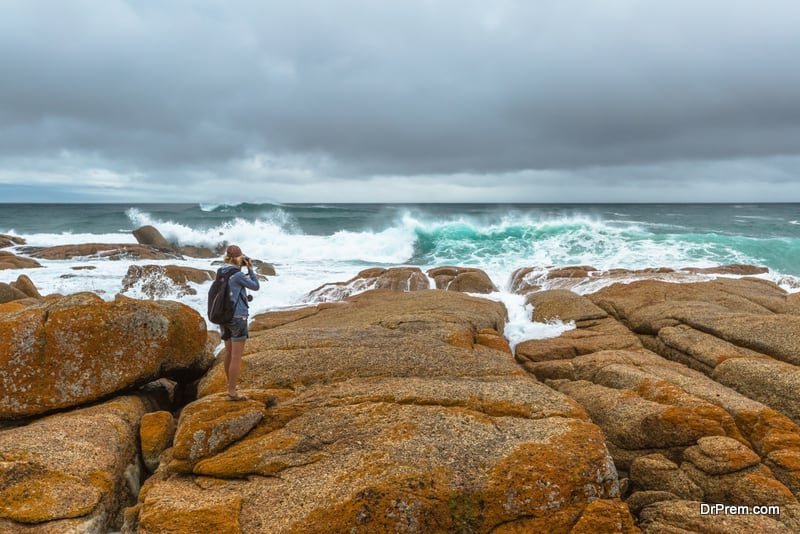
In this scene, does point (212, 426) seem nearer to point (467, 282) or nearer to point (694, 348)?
point (694, 348)

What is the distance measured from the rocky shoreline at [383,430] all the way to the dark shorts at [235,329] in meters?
0.86

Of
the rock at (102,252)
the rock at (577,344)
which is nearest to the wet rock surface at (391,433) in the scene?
the rock at (577,344)

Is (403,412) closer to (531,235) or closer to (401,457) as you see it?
(401,457)

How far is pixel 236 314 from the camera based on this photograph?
6.22m

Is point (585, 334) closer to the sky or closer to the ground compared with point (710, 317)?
closer to the ground

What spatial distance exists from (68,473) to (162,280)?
1508cm

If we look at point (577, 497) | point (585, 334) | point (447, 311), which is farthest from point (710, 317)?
point (577, 497)

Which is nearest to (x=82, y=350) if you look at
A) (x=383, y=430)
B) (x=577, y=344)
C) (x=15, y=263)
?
(x=383, y=430)

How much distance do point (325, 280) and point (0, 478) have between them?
17.1 m

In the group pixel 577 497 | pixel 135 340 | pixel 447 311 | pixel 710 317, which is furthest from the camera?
pixel 447 311

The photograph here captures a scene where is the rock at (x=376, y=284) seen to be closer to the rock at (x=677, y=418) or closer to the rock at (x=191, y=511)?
the rock at (x=677, y=418)

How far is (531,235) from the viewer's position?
3878 centimetres

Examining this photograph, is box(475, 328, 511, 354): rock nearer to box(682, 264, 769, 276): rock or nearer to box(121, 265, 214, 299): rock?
box(121, 265, 214, 299): rock

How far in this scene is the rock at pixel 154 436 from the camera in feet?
19.7
